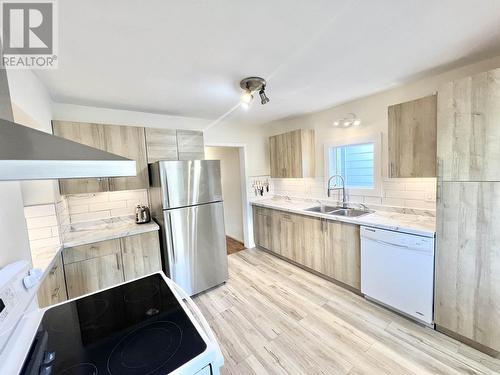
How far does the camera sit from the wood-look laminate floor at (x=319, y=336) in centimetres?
152

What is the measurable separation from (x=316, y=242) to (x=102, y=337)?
237cm

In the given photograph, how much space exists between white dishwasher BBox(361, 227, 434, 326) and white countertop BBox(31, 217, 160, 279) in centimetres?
235

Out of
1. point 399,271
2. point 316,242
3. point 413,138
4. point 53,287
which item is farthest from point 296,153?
point 53,287

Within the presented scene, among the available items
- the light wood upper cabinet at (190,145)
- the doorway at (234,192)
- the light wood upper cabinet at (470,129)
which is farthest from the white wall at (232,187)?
the light wood upper cabinet at (470,129)

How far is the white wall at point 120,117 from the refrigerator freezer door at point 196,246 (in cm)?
135

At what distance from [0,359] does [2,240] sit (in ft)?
1.63

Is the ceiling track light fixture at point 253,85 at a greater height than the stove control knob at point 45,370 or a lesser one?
Result: greater

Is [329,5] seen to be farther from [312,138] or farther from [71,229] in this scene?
[71,229]

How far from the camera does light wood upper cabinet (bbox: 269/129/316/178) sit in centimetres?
321

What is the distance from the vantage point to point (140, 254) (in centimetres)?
232

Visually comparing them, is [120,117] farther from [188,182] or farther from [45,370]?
[45,370]

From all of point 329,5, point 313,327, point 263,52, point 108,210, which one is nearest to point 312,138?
point 263,52

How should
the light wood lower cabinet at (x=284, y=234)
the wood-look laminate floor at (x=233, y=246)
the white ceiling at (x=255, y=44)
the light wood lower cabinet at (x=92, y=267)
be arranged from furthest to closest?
the wood-look laminate floor at (x=233, y=246) < the light wood lower cabinet at (x=284, y=234) < the light wood lower cabinet at (x=92, y=267) < the white ceiling at (x=255, y=44)

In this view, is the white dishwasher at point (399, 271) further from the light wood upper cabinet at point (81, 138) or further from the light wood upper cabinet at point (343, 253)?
the light wood upper cabinet at point (81, 138)
